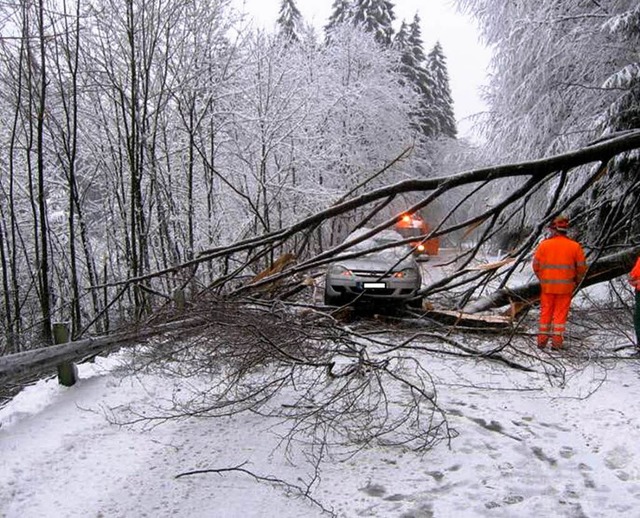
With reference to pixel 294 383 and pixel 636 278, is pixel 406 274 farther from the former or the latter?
pixel 294 383

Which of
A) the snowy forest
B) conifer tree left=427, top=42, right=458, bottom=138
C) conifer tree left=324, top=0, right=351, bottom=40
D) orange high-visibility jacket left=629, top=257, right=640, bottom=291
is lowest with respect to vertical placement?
orange high-visibility jacket left=629, top=257, right=640, bottom=291

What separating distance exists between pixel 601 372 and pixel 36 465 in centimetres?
536

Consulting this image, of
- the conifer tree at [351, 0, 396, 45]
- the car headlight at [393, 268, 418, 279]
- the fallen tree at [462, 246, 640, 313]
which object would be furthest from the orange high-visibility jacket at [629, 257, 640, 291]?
the conifer tree at [351, 0, 396, 45]

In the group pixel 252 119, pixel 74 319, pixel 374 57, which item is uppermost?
pixel 374 57

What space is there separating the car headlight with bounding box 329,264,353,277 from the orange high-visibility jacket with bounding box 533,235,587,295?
347cm

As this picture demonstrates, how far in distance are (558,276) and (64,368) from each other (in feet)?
19.2

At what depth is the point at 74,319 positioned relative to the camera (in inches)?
412

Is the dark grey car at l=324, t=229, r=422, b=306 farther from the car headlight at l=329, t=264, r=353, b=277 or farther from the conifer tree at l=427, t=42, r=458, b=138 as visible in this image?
the conifer tree at l=427, t=42, r=458, b=138

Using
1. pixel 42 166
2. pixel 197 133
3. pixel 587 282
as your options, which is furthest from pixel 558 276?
pixel 197 133

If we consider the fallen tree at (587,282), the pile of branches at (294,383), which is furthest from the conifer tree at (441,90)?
the pile of branches at (294,383)

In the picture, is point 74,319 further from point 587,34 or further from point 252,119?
point 587,34

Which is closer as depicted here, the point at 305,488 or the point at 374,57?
the point at 305,488

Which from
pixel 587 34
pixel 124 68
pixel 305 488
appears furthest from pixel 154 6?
pixel 305 488

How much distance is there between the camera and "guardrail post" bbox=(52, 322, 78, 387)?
554 cm
